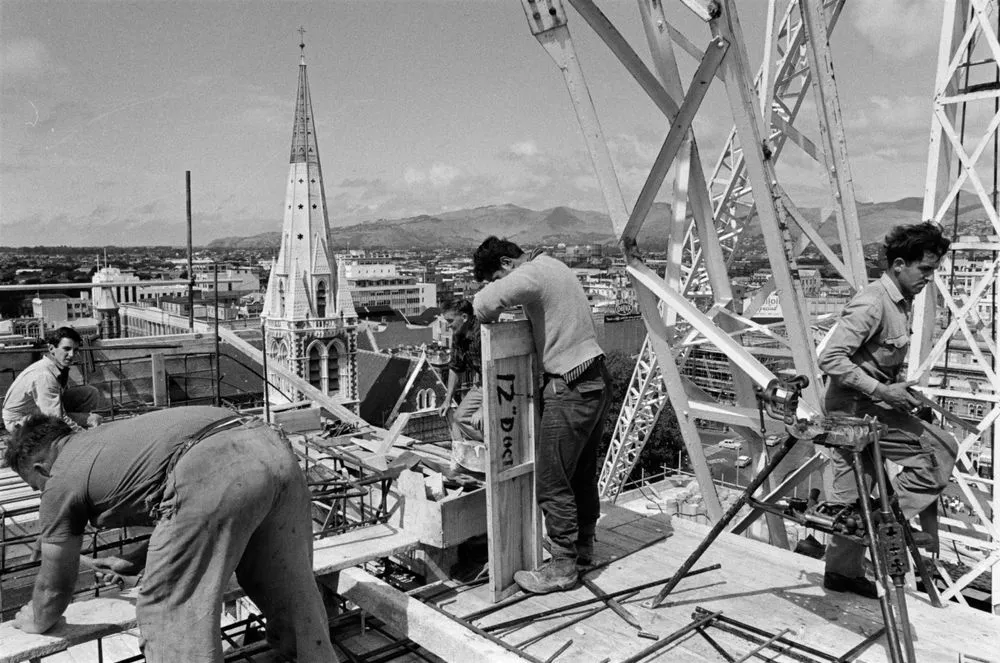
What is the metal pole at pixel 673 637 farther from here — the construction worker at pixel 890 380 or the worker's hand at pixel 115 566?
the worker's hand at pixel 115 566

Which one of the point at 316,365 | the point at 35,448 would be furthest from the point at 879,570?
the point at 316,365

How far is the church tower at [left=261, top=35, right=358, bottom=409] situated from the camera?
6725 centimetres

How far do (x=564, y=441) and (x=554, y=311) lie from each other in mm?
708

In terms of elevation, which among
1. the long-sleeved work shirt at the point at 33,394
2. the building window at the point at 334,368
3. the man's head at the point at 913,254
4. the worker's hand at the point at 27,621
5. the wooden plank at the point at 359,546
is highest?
the man's head at the point at 913,254

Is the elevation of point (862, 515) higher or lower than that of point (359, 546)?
higher

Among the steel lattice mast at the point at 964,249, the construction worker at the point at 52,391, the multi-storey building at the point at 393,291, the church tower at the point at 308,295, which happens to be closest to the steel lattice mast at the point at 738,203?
the steel lattice mast at the point at 964,249

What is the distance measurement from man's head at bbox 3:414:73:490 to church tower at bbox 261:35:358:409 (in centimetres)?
6415

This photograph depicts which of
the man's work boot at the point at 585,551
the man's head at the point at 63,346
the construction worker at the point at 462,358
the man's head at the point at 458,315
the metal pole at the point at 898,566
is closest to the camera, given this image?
the metal pole at the point at 898,566

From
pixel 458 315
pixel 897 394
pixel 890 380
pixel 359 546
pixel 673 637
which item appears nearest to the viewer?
pixel 673 637

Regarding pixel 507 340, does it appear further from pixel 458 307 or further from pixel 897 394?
pixel 897 394

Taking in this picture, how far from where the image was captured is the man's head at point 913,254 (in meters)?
4.15

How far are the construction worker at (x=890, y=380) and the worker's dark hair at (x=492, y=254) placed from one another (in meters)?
1.78

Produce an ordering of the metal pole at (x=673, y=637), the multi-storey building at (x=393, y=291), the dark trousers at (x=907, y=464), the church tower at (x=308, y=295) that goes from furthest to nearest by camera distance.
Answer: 1. the multi-storey building at (x=393, y=291)
2. the church tower at (x=308, y=295)
3. the dark trousers at (x=907, y=464)
4. the metal pole at (x=673, y=637)

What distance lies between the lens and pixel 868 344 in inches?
166
